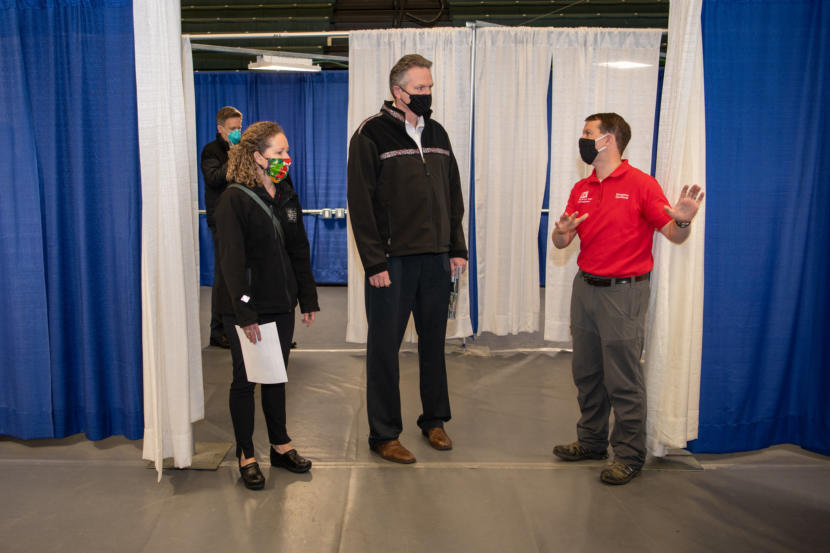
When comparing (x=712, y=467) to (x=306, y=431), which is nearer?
(x=712, y=467)

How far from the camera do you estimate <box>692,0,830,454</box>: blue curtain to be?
2797 mm

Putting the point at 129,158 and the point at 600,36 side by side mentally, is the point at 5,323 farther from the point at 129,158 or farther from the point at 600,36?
the point at 600,36

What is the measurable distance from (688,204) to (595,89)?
2.37 m

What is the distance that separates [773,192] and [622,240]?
89 cm

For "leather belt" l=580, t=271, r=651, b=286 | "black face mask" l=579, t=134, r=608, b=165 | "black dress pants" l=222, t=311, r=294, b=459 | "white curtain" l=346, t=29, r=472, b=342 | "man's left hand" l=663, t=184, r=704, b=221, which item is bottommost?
"black dress pants" l=222, t=311, r=294, b=459

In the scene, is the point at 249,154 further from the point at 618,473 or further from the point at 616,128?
the point at 618,473

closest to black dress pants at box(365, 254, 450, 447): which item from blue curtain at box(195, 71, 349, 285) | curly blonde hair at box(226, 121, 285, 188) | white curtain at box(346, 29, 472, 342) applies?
curly blonde hair at box(226, 121, 285, 188)

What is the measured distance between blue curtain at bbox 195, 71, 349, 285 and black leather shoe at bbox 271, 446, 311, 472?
17.7 feet

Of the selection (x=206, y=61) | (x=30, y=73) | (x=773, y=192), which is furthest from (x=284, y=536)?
(x=206, y=61)

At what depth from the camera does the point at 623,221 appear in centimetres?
258

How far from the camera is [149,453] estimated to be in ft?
8.86

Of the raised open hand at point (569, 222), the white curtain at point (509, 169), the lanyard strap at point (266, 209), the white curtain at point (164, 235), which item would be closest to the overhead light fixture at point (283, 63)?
the white curtain at point (509, 169)

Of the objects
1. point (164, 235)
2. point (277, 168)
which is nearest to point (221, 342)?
point (164, 235)

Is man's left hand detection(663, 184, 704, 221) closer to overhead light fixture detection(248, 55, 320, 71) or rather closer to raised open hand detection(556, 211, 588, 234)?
raised open hand detection(556, 211, 588, 234)
